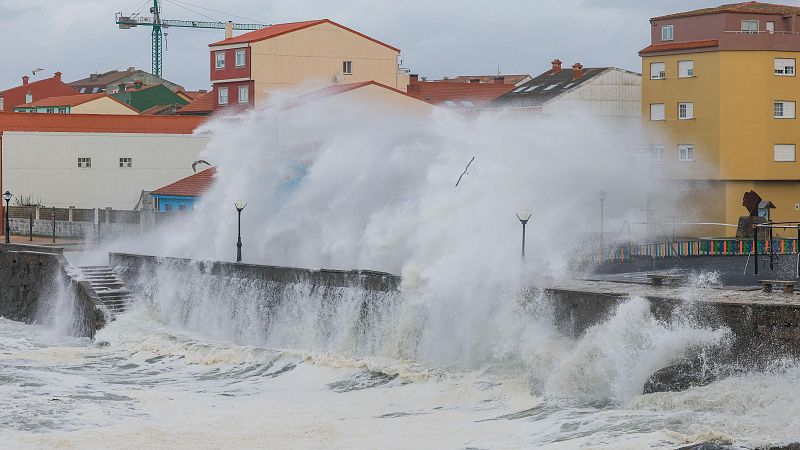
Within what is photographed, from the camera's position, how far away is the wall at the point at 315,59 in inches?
2377

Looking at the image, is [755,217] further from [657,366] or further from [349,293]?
[657,366]

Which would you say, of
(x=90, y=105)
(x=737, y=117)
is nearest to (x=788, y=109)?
(x=737, y=117)

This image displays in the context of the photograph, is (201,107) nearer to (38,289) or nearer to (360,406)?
(38,289)

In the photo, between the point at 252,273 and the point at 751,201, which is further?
the point at 751,201

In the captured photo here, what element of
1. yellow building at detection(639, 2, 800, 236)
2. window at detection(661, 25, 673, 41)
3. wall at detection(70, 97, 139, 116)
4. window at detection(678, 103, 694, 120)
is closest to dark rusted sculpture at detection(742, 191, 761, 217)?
yellow building at detection(639, 2, 800, 236)

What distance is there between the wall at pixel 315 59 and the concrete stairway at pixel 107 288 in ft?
72.8

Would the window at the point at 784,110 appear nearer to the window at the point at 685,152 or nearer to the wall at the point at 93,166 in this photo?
the window at the point at 685,152

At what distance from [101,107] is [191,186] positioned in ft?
87.5

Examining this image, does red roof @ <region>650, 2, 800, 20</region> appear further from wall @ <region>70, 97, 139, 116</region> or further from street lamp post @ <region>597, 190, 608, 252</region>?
wall @ <region>70, 97, 139, 116</region>

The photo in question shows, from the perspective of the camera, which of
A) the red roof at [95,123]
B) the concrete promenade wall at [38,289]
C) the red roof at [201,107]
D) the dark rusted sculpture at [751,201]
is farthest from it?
the red roof at [201,107]

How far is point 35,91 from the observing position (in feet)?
310

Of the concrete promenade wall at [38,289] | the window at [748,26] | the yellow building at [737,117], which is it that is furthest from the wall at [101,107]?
the window at [748,26]

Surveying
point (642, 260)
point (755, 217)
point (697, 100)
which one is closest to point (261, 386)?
point (642, 260)

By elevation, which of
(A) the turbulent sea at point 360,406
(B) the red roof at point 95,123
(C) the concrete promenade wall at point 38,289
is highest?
(B) the red roof at point 95,123
